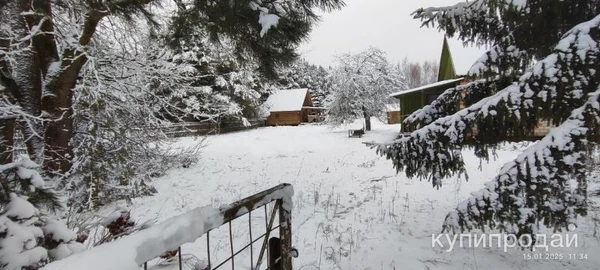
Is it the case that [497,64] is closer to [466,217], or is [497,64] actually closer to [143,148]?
[466,217]

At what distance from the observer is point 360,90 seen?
78.2 ft

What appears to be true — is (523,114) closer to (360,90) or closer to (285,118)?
(360,90)

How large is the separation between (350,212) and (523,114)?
3.28m

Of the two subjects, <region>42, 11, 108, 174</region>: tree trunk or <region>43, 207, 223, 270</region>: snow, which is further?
<region>42, 11, 108, 174</region>: tree trunk

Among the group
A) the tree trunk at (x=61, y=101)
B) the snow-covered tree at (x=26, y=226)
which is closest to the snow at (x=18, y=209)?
the snow-covered tree at (x=26, y=226)

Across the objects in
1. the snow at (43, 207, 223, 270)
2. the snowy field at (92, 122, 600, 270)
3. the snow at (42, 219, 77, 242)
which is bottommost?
the snowy field at (92, 122, 600, 270)

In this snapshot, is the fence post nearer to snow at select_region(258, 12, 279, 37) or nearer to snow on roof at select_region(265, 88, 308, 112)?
snow at select_region(258, 12, 279, 37)

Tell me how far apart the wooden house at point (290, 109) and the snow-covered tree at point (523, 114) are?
33.8 metres

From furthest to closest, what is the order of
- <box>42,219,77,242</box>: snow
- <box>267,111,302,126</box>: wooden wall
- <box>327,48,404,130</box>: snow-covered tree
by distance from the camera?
1. <box>267,111,302,126</box>: wooden wall
2. <box>327,48,404,130</box>: snow-covered tree
3. <box>42,219,77,242</box>: snow

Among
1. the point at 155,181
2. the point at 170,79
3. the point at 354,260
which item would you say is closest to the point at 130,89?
the point at 170,79

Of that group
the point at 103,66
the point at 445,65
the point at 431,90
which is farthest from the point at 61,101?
the point at 445,65

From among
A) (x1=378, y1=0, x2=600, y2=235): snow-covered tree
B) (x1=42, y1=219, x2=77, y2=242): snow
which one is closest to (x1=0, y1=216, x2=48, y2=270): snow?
(x1=42, y1=219, x2=77, y2=242): snow

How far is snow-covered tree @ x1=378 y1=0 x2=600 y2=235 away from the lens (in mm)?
2418

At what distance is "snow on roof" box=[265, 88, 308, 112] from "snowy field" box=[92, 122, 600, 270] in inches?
1069
